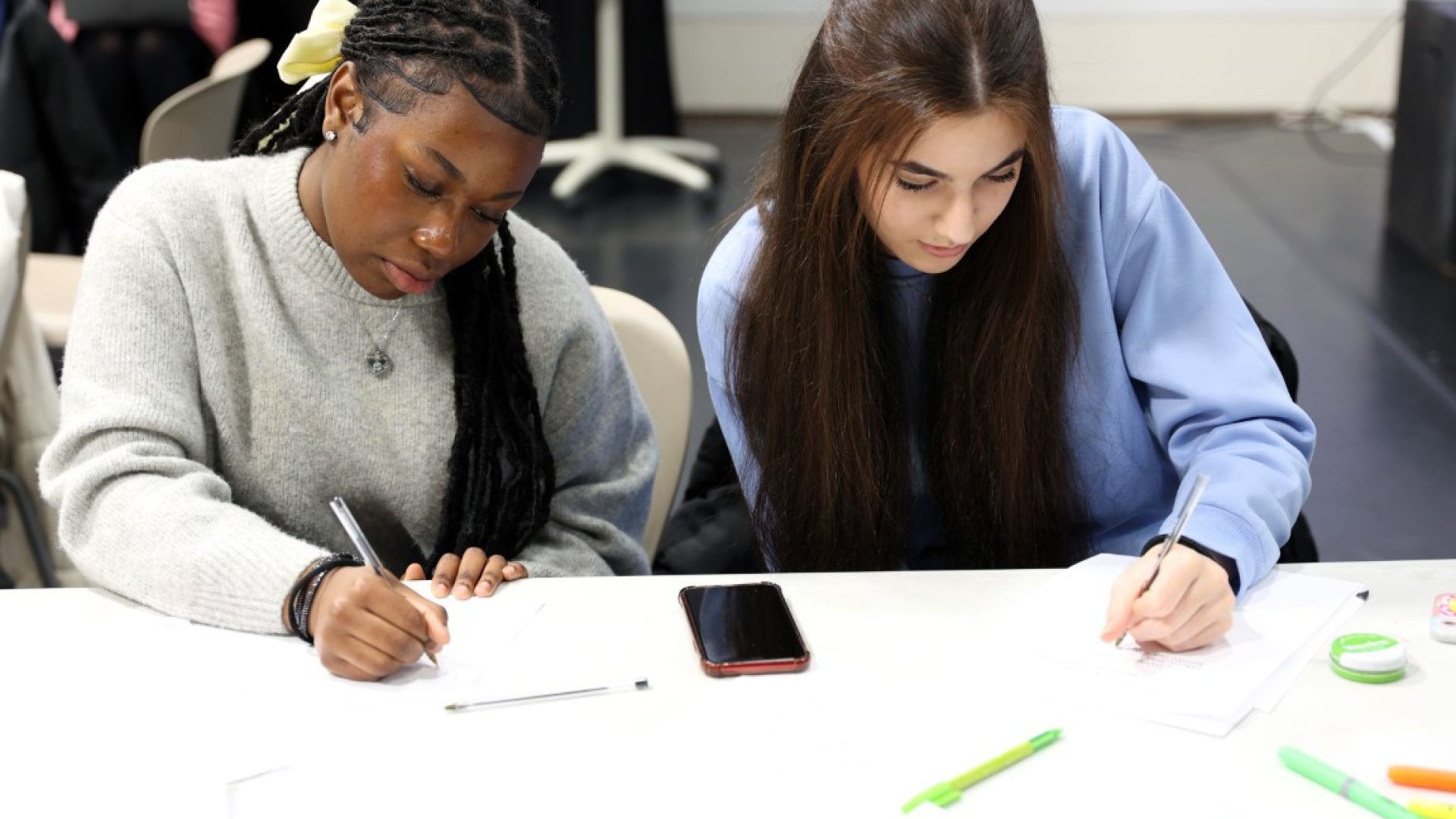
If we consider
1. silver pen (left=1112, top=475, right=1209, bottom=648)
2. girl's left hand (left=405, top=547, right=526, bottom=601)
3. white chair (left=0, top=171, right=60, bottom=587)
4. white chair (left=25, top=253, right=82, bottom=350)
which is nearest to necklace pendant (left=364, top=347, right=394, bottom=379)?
girl's left hand (left=405, top=547, right=526, bottom=601)

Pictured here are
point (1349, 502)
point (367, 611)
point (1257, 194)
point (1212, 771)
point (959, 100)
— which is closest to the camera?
point (1212, 771)

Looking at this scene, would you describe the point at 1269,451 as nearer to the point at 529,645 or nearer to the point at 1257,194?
the point at 529,645

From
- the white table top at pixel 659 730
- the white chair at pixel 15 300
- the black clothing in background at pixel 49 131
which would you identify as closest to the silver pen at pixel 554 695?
the white table top at pixel 659 730

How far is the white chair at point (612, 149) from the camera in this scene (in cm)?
Result: 492

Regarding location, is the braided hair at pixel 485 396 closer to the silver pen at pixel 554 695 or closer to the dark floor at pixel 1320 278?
the dark floor at pixel 1320 278

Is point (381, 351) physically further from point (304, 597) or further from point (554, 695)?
point (554, 695)

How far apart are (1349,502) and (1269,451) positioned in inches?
67.4

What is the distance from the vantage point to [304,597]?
4.03 ft

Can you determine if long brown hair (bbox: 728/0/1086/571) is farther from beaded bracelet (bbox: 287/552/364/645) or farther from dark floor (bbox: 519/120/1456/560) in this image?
beaded bracelet (bbox: 287/552/364/645)

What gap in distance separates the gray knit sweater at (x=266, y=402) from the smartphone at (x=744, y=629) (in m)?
0.26

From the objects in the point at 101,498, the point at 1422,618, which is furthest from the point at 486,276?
the point at 1422,618

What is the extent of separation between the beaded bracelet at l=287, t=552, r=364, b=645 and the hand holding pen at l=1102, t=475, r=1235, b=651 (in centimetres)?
62

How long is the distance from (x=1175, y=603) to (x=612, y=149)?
4063mm

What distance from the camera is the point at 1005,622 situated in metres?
1.26
